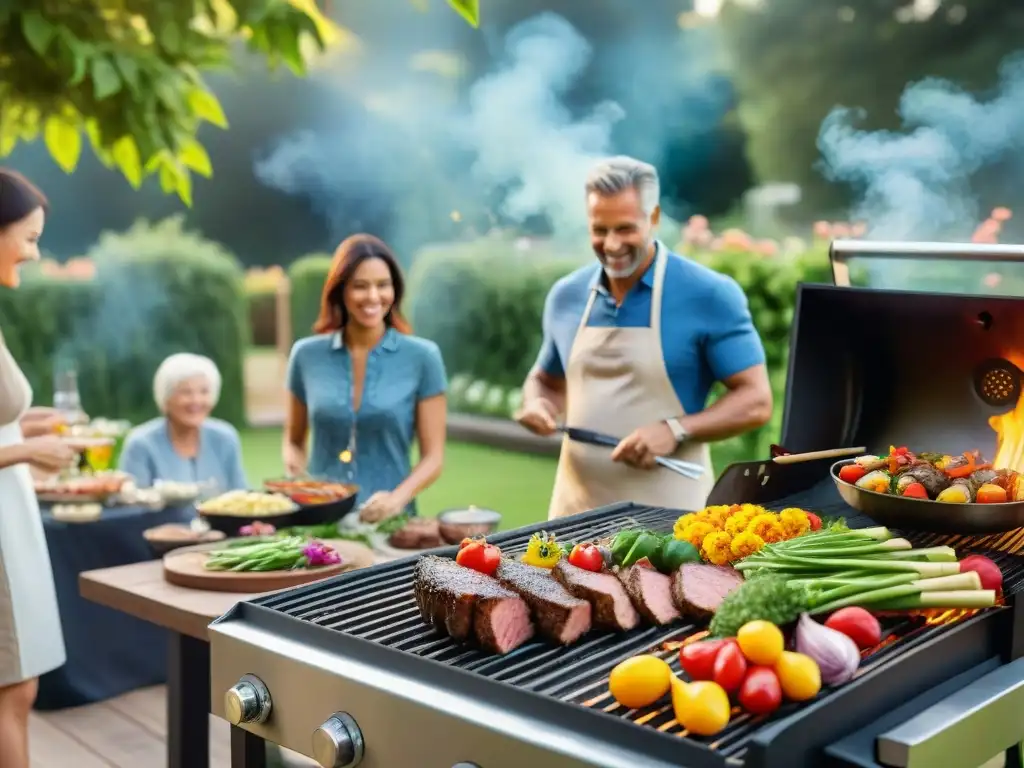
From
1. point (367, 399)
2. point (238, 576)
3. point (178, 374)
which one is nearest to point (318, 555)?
point (238, 576)

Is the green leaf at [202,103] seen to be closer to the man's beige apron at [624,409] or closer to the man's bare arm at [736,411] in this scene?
the man's beige apron at [624,409]

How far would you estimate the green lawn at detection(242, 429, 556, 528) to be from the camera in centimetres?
806

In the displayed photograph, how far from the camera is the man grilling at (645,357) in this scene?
3568 mm

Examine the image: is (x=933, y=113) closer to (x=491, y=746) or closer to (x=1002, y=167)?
(x=1002, y=167)

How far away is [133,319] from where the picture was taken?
27.7 feet

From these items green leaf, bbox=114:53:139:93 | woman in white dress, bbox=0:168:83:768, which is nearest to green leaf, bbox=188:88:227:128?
green leaf, bbox=114:53:139:93

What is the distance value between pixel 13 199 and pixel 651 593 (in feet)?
8.28

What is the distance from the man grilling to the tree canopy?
128 cm

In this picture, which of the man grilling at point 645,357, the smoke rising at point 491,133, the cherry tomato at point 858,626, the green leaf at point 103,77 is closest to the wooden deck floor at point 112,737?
the man grilling at point 645,357

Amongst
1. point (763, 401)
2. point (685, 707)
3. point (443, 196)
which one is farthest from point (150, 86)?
point (443, 196)

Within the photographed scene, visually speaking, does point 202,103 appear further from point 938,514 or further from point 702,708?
point 702,708

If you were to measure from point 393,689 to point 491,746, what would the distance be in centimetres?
21

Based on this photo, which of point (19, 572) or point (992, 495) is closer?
point (992, 495)

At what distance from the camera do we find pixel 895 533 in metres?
2.39
